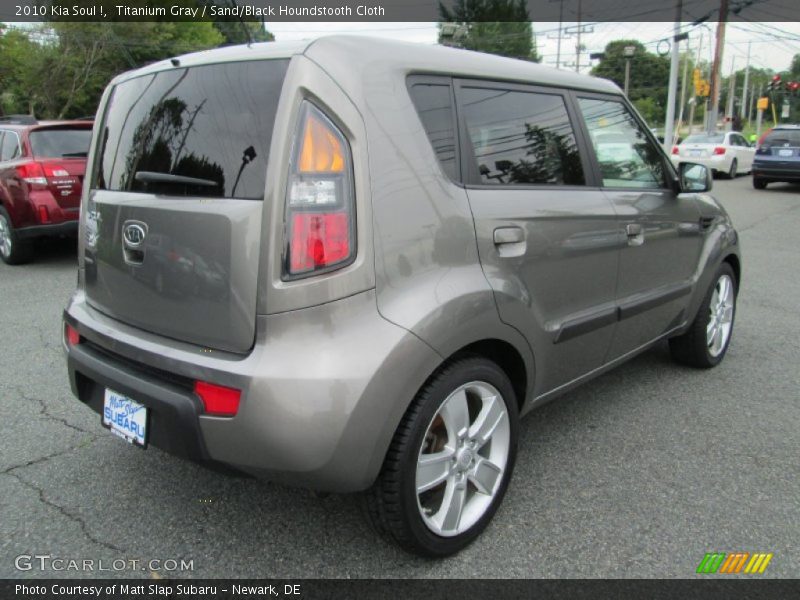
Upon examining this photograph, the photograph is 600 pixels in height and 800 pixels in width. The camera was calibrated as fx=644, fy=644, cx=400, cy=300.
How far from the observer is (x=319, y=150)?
6.20ft

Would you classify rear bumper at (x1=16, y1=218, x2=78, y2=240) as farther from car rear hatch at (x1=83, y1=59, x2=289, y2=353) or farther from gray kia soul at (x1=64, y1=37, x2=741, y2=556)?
car rear hatch at (x1=83, y1=59, x2=289, y2=353)

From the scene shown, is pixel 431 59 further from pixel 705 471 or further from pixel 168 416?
pixel 705 471

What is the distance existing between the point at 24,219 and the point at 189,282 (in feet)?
20.0

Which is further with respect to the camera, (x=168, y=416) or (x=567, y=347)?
(x=567, y=347)

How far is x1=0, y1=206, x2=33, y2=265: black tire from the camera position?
23.6ft

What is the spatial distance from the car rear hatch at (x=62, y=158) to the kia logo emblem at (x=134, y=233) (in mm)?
5422

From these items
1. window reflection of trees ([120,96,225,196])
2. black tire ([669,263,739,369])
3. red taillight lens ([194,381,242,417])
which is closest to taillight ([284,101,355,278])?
window reflection of trees ([120,96,225,196])

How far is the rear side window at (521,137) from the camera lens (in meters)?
2.39

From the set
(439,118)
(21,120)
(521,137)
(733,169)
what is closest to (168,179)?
(439,118)

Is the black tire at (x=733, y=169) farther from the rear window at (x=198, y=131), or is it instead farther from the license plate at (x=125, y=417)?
the license plate at (x=125, y=417)

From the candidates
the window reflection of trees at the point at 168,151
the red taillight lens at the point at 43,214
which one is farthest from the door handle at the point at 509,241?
the red taillight lens at the point at 43,214

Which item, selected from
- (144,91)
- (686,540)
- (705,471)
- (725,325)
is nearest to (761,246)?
(725,325)

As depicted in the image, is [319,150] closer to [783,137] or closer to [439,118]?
[439,118]

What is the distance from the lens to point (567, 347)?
2.72m
